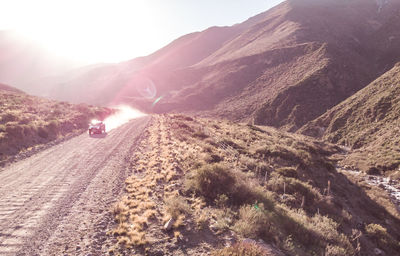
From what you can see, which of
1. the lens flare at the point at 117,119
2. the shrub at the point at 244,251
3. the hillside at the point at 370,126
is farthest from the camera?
the lens flare at the point at 117,119

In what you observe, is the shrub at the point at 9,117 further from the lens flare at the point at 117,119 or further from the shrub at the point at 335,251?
the shrub at the point at 335,251

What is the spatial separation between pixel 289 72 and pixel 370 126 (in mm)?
39155

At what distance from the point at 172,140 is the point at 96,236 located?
522 inches

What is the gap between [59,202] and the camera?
7801mm

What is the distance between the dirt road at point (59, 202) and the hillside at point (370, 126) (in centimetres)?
2589

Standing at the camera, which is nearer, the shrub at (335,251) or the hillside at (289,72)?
the shrub at (335,251)

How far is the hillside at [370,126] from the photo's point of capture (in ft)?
77.9

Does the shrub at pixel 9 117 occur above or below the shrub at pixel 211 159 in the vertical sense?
above

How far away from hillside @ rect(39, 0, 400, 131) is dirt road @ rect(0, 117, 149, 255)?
4586 cm

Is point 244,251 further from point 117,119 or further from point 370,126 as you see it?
point 117,119

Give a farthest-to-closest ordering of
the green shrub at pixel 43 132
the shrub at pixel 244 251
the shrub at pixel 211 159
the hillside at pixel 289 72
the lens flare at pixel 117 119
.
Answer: the hillside at pixel 289 72, the lens flare at pixel 117 119, the green shrub at pixel 43 132, the shrub at pixel 211 159, the shrub at pixel 244 251

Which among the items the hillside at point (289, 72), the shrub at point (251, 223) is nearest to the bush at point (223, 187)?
the shrub at point (251, 223)

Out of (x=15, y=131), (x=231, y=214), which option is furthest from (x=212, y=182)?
(x=15, y=131)

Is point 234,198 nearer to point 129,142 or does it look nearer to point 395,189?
point 129,142
